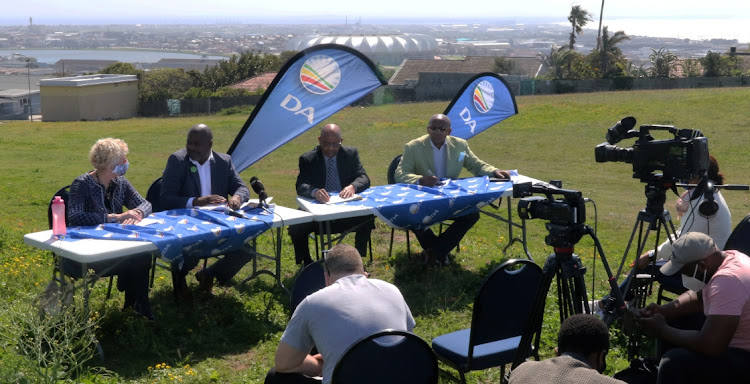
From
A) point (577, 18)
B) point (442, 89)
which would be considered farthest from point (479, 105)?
point (577, 18)

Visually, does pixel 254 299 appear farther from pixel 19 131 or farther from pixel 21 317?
pixel 19 131

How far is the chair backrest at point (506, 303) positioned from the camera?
153 inches

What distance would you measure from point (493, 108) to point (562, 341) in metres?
7.52

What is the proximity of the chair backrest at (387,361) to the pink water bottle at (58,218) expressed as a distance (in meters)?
3.03

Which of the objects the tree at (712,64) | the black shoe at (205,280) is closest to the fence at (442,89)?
the tree at (712,64)

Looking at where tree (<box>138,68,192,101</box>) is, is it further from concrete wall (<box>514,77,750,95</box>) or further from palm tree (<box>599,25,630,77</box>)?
palm tree (<box>599,25,630,77</box>)

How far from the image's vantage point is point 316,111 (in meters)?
8.25

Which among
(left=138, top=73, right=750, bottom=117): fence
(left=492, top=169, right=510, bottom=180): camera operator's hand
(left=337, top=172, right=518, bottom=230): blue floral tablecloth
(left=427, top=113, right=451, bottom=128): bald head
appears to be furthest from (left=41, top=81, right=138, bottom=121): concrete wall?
(left=337, top=172, right=518, bottom=230): blue floral tablecloth

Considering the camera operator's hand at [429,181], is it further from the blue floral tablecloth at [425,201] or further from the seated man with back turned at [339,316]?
the seated man with back turned at [339,316]

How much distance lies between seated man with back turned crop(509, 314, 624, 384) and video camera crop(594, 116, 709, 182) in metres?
2.08

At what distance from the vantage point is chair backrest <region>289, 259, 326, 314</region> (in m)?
4.29

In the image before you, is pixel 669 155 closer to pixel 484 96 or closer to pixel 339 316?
pixel 339 316

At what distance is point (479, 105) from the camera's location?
10062 mm

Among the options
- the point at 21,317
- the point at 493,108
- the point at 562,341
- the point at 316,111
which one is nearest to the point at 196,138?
the point at 316,111
